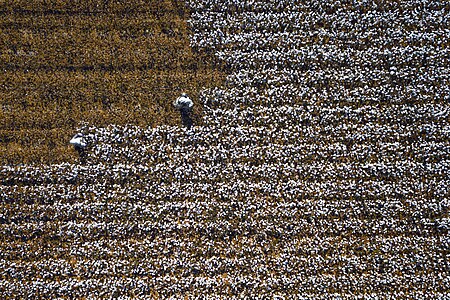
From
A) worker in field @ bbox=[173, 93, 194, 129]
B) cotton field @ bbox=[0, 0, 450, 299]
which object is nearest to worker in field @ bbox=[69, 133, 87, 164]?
cotton field @ bbox=[0, 0, 450, 299]

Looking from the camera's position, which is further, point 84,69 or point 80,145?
point 84,69

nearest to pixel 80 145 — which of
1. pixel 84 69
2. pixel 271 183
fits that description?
pixel 84 69

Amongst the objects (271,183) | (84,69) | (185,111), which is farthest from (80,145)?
(271,183)

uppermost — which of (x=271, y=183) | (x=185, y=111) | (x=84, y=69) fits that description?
(x=84, y=69)

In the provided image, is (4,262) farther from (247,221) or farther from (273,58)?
(273,58)

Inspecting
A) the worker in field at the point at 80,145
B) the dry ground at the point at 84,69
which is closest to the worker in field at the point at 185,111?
the dry ground at the point at 84,69

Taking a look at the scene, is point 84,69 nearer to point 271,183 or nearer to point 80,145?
point 80,145

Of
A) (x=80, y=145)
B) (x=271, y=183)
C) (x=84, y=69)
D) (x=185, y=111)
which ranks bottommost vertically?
(x=271, y=183)

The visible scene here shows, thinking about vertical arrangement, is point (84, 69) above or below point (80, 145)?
above

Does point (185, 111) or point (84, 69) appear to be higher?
point (84, 69)

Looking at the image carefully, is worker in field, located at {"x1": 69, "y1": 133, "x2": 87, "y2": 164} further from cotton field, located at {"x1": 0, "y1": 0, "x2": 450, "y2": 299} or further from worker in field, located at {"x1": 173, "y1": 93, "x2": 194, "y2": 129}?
worker in field, located at {"x1": 173, "y1": 93, "x2": 194, "y2": 129}
